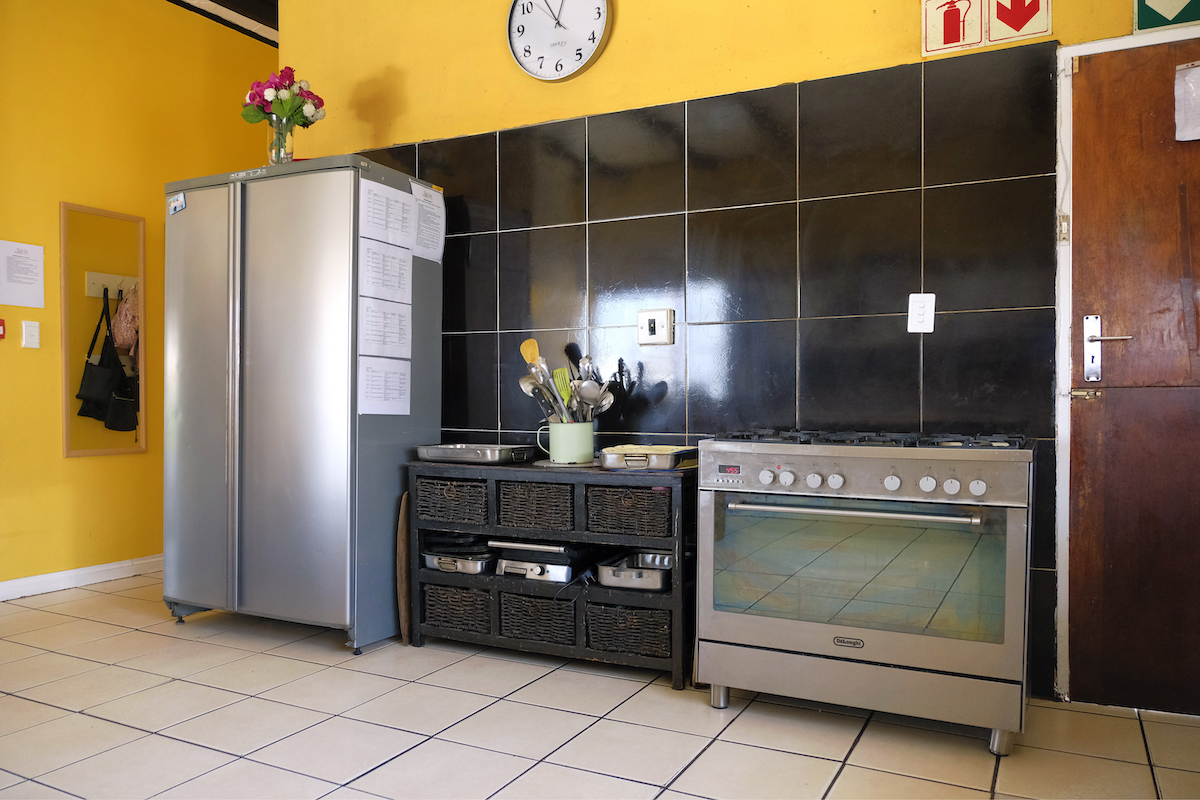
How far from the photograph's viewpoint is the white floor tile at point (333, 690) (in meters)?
2.41

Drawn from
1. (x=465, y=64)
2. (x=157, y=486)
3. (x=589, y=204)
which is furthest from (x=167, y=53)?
(x=589, y=204)

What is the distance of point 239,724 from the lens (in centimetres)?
224

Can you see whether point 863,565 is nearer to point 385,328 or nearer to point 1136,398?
point 1136,398

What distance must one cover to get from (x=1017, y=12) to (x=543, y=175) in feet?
5.73

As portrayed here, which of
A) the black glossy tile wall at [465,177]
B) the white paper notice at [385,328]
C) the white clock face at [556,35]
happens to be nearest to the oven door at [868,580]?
the white paper notice at [385,328]

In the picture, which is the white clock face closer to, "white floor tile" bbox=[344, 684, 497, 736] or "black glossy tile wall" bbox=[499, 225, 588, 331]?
"black glossy tile wall" bbox=[499, 225, 588, 331]

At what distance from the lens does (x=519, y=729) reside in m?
2.21

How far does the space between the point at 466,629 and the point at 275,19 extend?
3813 mm

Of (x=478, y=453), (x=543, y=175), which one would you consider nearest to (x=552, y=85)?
(x=543, y=175)

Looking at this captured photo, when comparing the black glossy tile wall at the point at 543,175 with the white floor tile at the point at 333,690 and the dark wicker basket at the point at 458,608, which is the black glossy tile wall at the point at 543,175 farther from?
the white floor tile at the point at 333,690

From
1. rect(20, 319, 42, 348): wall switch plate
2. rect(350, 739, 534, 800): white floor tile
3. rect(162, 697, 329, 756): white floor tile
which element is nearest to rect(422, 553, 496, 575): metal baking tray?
rect(162, 697, 329, 756): white floor tile

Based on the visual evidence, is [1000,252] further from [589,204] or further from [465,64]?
[465,64]

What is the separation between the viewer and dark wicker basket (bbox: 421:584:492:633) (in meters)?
2.88

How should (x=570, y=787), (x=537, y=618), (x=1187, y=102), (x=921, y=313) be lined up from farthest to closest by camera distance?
(x=537, y=618) → (x=921, y=313) → (x=1187, y=102) → (x=570, y=787)
